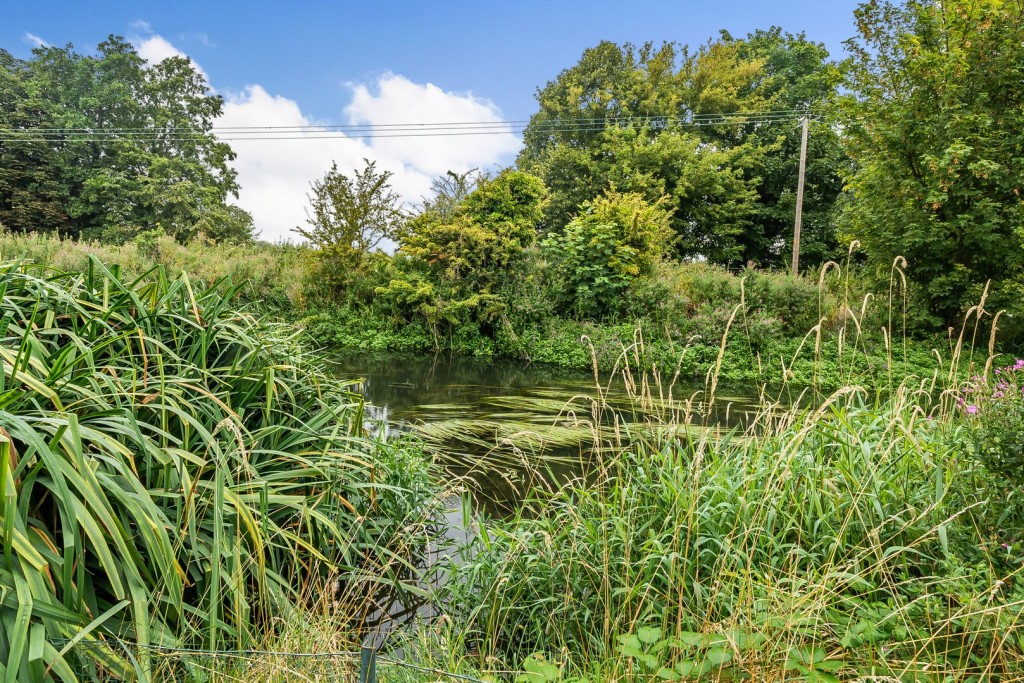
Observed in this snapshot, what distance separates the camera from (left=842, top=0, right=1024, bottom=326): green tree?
8.42 metres

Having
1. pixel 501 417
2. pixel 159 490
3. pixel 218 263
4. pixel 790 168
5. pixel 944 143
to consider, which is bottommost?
pixel 501 417

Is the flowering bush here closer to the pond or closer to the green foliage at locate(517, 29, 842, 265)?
the pond

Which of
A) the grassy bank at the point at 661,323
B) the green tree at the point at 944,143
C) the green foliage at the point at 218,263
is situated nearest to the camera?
the green tree at the point at 944,143

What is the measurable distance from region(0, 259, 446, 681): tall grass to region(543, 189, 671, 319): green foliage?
840 centimetres

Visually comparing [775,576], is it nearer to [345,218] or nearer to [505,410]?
[505,410]

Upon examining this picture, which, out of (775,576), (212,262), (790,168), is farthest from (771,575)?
(790,168)

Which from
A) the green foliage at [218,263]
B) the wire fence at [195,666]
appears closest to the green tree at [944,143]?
the wire fence at [195,666]

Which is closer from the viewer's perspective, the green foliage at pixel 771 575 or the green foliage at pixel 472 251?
the green foliage at pixel 771 575

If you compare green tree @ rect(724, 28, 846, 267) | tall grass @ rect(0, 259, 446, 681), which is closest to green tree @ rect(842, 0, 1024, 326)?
tall grass @ rect(0, 259, 446, 681)

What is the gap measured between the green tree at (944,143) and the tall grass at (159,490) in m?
8.19

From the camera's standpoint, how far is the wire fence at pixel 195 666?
1432mm

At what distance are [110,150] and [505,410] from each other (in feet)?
93.5

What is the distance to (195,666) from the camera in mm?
1451

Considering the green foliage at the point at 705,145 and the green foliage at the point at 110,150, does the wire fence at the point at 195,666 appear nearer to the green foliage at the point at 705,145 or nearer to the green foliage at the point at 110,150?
the green foliage at the point at 705,145
